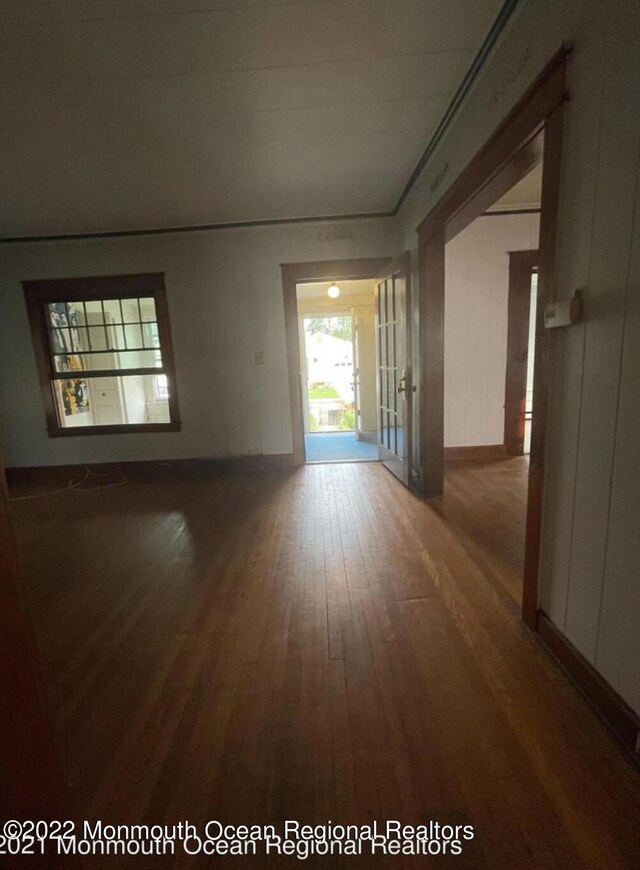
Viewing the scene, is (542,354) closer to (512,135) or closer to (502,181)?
(512,135)

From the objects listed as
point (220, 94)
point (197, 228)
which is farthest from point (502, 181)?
point (197, 228)

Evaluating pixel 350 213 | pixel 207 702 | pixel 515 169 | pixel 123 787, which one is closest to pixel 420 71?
pixel 515 169

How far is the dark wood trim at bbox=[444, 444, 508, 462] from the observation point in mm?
3912

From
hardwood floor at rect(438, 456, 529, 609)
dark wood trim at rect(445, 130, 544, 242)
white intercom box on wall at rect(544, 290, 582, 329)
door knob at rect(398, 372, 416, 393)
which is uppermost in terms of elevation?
dark wood trim at rect(445, 130, 544, 242)

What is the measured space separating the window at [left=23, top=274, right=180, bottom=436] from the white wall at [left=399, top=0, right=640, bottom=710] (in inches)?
142

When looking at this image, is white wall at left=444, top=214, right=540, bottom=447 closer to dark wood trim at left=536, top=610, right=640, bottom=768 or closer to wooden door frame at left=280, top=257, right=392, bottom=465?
wooden door frame at left=280, top=257, right=392, bottom=465

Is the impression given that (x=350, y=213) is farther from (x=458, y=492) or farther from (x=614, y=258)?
(x=614, y=258)

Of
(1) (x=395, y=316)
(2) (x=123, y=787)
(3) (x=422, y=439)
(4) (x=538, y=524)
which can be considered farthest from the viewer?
(1) (x=395, y=316)

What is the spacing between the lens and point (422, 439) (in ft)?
9.87

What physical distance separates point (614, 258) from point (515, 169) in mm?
1017

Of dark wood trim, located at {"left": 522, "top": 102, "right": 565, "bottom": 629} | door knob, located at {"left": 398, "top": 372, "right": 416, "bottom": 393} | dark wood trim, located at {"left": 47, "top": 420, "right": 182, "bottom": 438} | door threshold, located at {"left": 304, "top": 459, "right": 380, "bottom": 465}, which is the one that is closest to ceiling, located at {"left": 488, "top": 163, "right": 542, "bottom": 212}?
door knob, located at {"left": 398, "top": 372, "right": 416, "bottom": 393}

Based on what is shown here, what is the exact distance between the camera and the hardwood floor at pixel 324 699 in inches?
36.8

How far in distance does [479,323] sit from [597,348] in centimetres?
285

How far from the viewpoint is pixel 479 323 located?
3.71m
